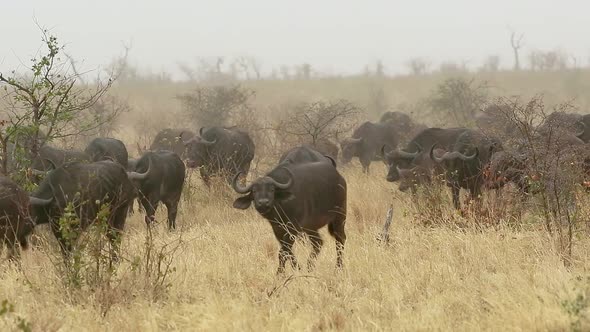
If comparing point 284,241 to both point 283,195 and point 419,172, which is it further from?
point 419,172

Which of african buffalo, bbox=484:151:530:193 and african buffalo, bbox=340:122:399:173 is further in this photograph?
african buffalo, bbox=340:122:399:173

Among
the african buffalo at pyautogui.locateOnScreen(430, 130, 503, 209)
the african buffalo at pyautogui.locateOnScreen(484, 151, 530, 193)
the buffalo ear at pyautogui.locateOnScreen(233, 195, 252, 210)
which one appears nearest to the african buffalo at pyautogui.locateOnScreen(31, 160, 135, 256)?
the buffalo ear at pyautogui.locateOnScreen(233, 195, 252, 210)

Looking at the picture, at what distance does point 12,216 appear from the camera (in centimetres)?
755

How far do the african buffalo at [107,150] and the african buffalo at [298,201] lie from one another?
17.1 ft

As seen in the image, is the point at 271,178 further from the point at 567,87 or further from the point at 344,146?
the point at 567,87

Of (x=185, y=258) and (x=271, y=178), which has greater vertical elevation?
(x=271, y=178)

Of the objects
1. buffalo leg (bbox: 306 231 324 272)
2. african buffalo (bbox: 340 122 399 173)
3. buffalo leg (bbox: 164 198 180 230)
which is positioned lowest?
african buffalo (bbox: 340 122 399 173)

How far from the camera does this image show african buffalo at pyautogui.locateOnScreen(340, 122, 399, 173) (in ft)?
60.7

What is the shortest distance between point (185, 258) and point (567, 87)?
44971 millimetres

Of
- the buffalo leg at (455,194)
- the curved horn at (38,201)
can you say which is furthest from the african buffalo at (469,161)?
the curved horn at (38,201)

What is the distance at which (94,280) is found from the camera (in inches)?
238

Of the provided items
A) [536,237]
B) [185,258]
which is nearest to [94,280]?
[185,258]

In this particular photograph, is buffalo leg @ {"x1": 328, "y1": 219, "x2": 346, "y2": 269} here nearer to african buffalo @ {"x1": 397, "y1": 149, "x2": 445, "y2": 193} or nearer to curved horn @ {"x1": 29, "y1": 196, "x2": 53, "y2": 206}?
curved horn @ {"x1": 29, "y1": 196, "x2": 53, "y2": 206}

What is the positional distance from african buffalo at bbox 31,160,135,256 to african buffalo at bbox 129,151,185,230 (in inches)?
69.7
